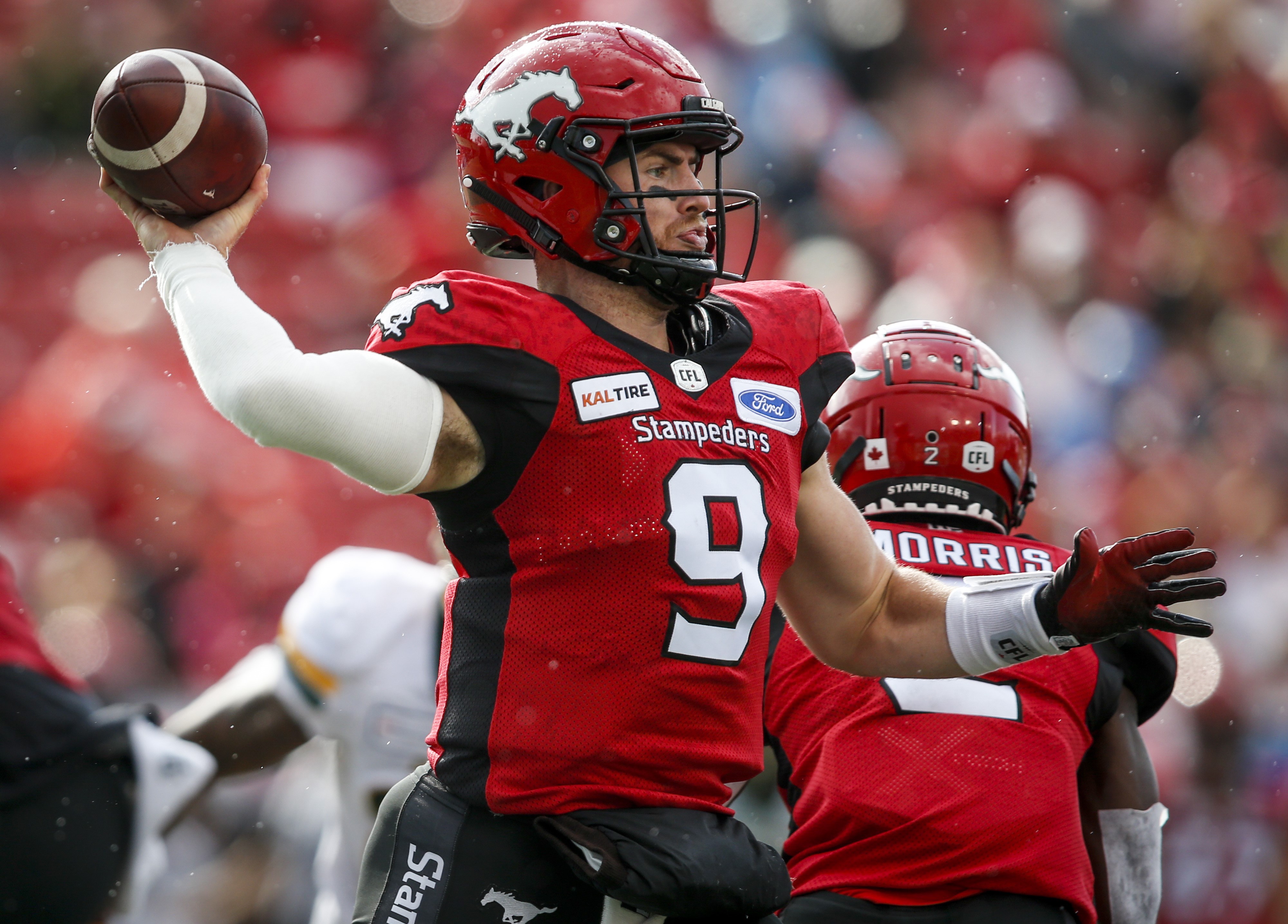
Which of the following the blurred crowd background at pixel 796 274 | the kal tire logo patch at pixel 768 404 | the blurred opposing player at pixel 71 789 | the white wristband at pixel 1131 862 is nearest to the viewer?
the kal tire logo patch at pixel 768 404

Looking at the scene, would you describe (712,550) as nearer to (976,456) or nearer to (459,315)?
(459,315)

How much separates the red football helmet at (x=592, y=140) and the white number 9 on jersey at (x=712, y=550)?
0.35 m

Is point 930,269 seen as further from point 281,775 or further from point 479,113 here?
point 479,113

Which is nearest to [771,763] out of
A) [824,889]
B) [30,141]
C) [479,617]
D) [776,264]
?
[824,889]

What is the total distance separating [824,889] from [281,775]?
10.7ft

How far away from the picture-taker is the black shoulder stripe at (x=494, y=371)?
2027 millimetres

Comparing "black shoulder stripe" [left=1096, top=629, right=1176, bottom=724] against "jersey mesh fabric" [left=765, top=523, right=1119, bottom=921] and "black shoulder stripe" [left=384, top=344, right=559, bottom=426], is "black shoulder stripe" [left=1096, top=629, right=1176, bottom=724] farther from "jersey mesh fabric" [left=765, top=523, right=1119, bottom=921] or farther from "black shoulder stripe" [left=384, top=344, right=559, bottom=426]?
"black shoulder stripe" [left=384, top=344, right=559, bottom=426]

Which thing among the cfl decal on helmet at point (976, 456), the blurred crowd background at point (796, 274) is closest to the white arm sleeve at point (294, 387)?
the cfl decal on helmet at point (976, 456)

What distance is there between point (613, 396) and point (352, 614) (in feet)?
7.68

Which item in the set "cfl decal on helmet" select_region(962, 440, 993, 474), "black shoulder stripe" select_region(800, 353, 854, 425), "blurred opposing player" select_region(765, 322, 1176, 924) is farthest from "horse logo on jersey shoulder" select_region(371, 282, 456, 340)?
"cfl decal on helmet" select_region(962, 440, 993, 474)

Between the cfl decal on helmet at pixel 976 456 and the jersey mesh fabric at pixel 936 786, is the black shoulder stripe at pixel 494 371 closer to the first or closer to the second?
the jersey mesh fabric at pixel 936 786

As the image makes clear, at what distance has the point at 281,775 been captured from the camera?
554 cm

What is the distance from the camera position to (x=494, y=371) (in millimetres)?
2043

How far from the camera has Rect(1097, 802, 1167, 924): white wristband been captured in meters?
3.00
